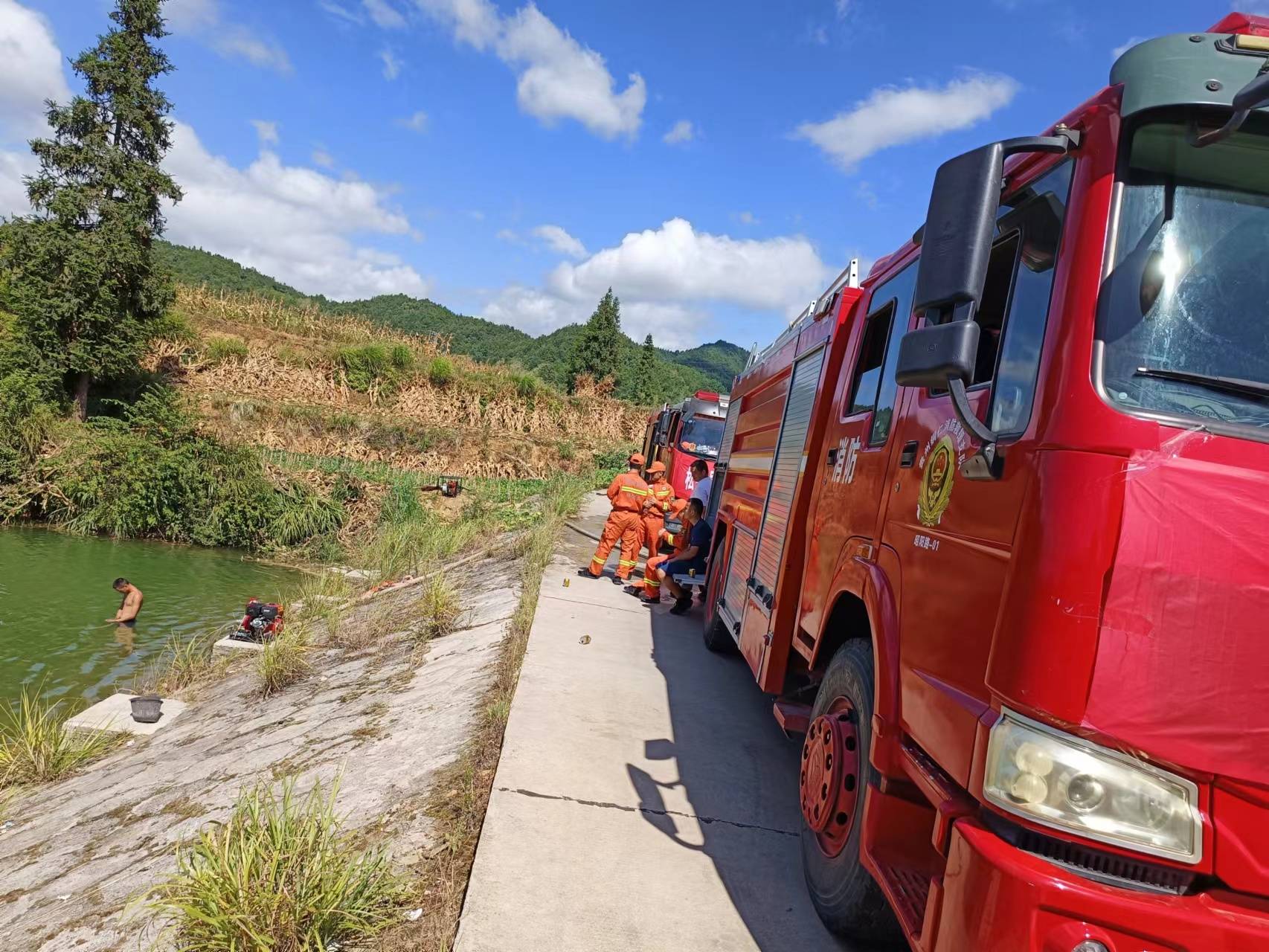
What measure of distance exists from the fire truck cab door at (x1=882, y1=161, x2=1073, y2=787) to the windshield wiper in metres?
0.27

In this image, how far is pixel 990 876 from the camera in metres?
1.82

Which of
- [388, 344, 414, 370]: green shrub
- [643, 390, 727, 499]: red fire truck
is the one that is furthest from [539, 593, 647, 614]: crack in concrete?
[388, 344, 414, 370]: green shrub

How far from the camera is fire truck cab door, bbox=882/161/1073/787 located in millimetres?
2100

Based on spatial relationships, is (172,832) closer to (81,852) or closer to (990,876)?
(81,852)

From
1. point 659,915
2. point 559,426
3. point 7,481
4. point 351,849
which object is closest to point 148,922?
point 351,849

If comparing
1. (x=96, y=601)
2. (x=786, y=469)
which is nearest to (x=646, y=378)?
(x=96, y=601)

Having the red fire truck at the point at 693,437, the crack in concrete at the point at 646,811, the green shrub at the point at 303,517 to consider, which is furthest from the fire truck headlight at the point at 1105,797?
the green shrub at the point at 303,517

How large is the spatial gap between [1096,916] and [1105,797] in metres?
0.25

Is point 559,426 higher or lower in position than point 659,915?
higher

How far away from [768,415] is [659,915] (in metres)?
3.79

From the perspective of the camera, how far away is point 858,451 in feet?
12.0

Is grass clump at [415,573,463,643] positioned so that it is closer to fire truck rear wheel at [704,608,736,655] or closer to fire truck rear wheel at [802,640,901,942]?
fire truck rear wheel at [704,608,736,655]

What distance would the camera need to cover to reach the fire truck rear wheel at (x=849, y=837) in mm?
2895

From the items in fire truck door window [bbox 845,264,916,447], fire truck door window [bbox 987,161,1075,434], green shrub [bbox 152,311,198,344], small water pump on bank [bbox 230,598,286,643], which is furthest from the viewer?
green shrub [bbox 152,311,198,344]
